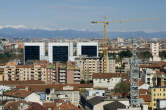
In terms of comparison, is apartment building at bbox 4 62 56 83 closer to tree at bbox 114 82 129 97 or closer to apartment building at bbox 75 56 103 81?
apartment building at bbox 75 56 103 81

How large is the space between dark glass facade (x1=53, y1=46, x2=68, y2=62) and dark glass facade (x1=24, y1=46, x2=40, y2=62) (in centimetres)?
263

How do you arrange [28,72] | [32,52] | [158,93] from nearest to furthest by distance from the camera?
[158,93] → [28,72] → [32,52]

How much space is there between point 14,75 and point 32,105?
23.0 metres

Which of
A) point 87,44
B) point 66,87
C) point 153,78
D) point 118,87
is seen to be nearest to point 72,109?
point 66,87

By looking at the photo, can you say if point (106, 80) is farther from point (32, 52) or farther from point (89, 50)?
point (89, 50)

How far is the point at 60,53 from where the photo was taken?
62.1m

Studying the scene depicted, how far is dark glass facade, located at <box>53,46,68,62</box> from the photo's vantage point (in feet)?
202

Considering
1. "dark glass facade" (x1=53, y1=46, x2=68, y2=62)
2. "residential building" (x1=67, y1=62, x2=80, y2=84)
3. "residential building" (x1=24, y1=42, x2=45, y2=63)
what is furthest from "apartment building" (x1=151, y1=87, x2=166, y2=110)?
"residential building" (x1=24, y1=42, x2=45, y2=63)

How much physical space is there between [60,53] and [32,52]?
3708 mm

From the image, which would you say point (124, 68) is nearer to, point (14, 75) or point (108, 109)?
point (14, 75)

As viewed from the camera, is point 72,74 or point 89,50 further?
point 89,50

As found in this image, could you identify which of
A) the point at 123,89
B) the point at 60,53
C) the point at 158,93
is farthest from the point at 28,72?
the point at 60,53

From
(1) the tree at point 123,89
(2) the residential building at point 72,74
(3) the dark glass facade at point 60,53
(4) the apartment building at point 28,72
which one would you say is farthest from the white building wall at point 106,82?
(3) the dark glass facade at point 60,53

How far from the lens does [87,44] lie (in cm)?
6569
